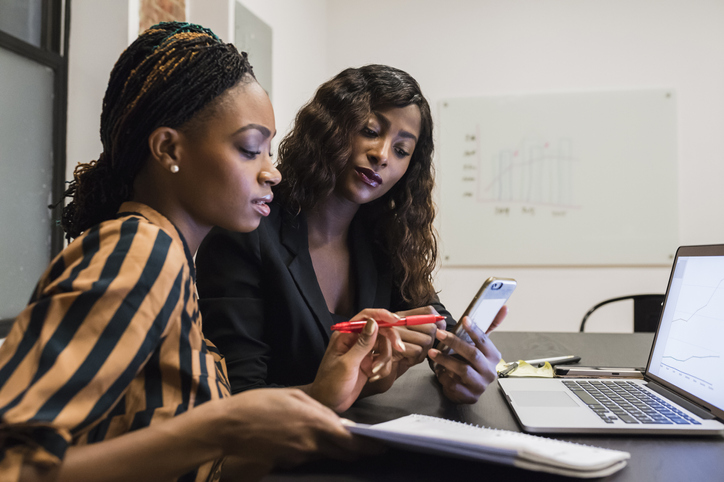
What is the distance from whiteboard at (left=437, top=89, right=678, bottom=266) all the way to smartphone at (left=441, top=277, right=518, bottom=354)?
2.55m

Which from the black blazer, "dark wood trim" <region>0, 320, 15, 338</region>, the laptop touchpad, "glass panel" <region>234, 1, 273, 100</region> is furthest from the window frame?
the laptop touchpad

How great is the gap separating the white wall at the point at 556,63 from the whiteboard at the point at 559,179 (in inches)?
3.4

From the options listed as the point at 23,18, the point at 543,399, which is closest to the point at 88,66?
the point at 23,18

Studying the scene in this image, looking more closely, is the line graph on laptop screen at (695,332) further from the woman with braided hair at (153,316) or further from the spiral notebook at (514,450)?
the woman with braided hair at (153,316)

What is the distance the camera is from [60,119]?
213 cm

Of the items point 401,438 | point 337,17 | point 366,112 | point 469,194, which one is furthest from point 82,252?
point 337,17

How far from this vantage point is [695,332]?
2.87 ft

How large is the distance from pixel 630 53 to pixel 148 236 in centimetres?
367

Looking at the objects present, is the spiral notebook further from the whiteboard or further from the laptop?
the whiteboard

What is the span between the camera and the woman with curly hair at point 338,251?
103 cm

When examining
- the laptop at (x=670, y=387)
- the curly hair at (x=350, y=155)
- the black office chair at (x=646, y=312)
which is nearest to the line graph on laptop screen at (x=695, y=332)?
the laptop at (x=670, y=387)

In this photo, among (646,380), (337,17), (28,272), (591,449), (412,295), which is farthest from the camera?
(337,17)

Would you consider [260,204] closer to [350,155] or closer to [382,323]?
[382,323]

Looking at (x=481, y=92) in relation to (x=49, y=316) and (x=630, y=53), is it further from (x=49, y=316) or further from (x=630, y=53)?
(x=49, y=316)
